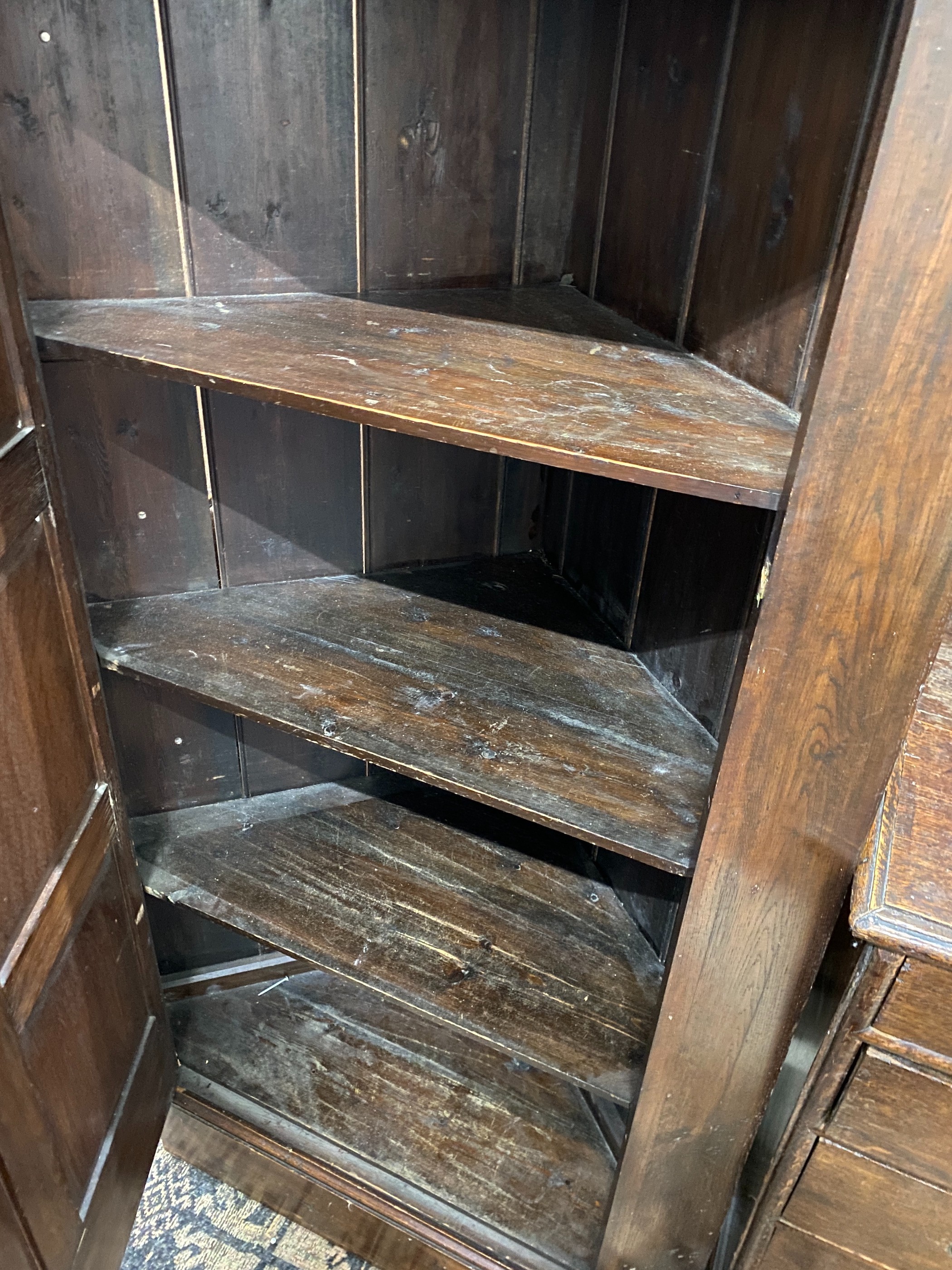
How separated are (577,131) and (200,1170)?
1759 millimetres

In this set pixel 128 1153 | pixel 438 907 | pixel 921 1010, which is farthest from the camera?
pixel 438 907

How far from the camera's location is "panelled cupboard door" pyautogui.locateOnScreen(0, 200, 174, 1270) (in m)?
0.87

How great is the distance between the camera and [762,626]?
0.73 m

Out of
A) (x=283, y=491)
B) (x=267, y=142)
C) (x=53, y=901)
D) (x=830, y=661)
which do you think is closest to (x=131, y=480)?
(x=283, y=491)

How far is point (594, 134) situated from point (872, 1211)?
4.33 feet

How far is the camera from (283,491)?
1.29 m

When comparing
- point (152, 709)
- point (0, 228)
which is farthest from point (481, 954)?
point (0, 228)

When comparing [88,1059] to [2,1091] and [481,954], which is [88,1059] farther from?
[481,954]

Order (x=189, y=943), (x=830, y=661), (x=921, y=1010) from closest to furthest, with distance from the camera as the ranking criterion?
(x=830, y=661) → (x=921, y=1010) → (x=189, y=943)

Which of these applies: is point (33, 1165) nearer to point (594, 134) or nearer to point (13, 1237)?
point (13, 1237)

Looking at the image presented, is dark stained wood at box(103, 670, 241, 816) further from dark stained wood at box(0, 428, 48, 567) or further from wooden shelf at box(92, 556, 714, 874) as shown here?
dark stained wood at box(0, 428, 48, 567)

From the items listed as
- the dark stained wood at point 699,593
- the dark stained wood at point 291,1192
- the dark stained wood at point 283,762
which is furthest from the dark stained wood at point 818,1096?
the dark stained wood at point 283,762

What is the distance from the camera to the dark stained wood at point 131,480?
117 cm

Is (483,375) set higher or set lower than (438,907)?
higher
